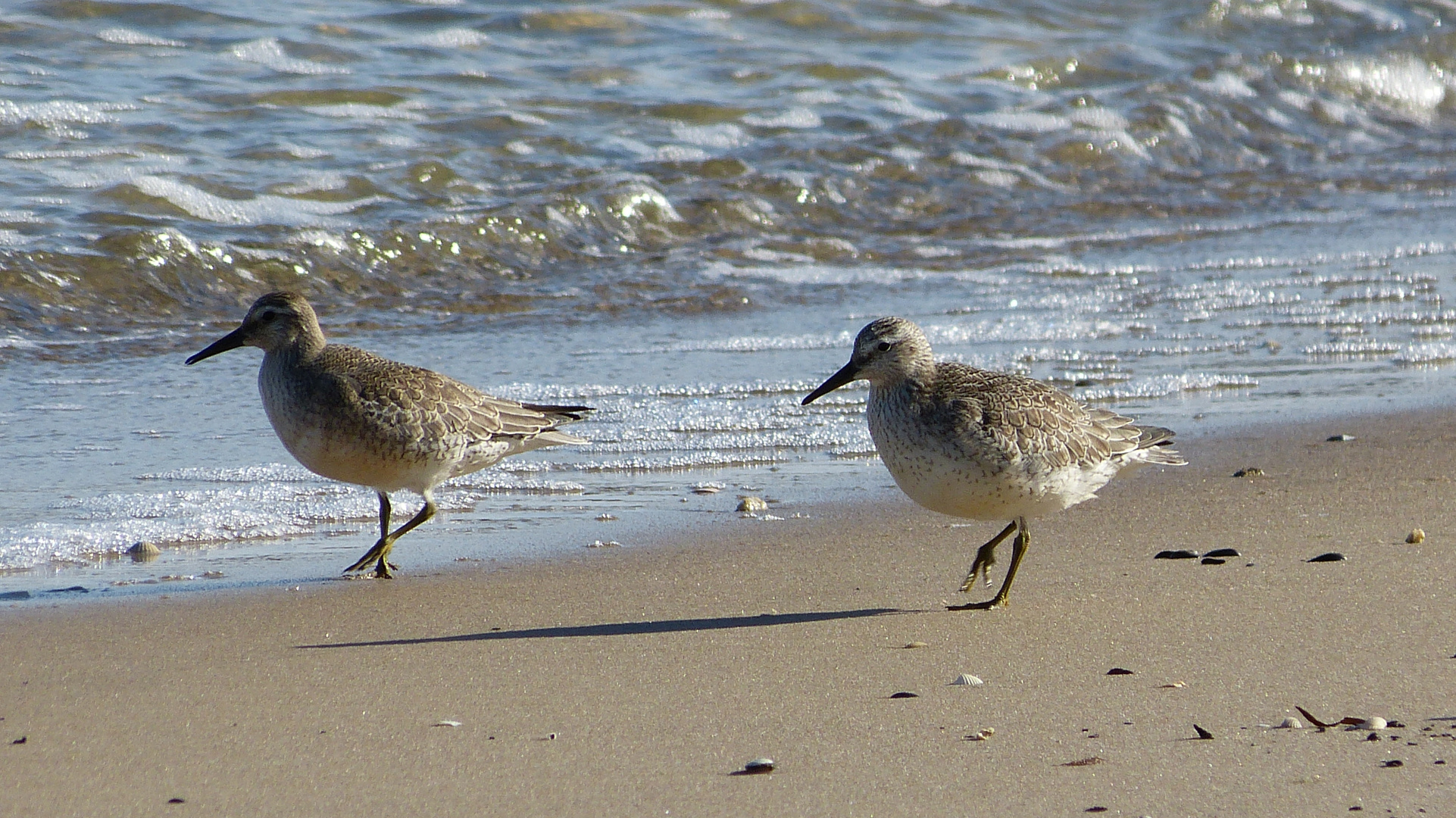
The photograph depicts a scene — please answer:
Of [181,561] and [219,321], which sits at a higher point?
[219,321]

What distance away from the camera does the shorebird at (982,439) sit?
4859 mm

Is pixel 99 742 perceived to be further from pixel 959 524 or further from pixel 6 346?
pixel 6 346

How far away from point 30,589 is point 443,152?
25.2 feet

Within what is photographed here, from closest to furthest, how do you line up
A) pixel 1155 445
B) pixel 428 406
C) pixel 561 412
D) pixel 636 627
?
pixel 636 627 < pixel 1155 445 < pixel 428 406 < pixel 561 412

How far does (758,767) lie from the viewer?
137 inches

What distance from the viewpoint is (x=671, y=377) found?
789 cm

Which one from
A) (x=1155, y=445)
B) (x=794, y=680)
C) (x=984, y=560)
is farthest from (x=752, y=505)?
(x=794, y=680)

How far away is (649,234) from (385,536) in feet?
A: 19.9

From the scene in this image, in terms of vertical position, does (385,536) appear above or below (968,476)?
below

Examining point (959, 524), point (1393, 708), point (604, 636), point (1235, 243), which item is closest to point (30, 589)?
point (604, 636)

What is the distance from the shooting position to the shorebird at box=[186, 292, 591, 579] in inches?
226

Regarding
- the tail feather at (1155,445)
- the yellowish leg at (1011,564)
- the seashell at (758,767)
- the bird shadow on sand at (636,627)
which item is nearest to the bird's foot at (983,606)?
the yellowish leg at (1011,564)

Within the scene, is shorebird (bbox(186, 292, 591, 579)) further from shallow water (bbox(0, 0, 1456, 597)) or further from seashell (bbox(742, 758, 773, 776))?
seashell (bbox(742, 758, 773, 776))

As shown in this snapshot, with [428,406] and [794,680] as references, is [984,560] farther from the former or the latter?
[428,406]
